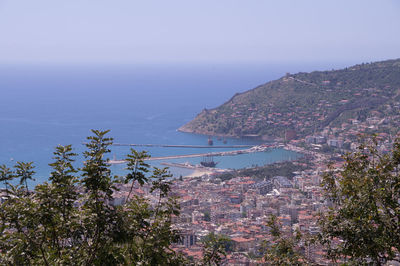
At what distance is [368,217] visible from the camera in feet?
10.4

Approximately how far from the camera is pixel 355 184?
3496 mm

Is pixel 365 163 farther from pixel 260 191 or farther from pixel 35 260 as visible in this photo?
pixel 260 191

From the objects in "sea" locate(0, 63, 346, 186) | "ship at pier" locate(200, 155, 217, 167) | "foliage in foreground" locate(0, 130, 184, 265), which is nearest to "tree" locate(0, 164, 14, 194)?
"foliage in foreground" locate(0, 130, 184, 265)

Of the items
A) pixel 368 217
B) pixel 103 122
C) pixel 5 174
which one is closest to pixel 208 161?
pixel 103 122

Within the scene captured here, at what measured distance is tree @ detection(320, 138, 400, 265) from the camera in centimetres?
313

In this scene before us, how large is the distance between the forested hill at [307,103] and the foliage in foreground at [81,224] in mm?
37446

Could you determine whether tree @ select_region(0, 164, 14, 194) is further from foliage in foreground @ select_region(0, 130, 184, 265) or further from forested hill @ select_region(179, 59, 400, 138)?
forested hill @ select_region(179, 59, 400, 138)

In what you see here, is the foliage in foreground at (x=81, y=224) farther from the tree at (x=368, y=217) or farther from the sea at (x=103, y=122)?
the sea at (x=103, y=122)

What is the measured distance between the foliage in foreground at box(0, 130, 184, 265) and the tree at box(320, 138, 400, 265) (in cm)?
129

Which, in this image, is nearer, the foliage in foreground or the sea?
the foliage in foreground

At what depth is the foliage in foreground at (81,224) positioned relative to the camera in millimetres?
2740

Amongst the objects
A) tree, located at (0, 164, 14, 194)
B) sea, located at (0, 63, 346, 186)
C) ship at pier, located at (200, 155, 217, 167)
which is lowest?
ship at pier, located at (200, 155, 217, 167)

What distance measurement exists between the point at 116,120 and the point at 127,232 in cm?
4863

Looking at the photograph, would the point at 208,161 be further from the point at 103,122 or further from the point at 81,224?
the point at 81,224
